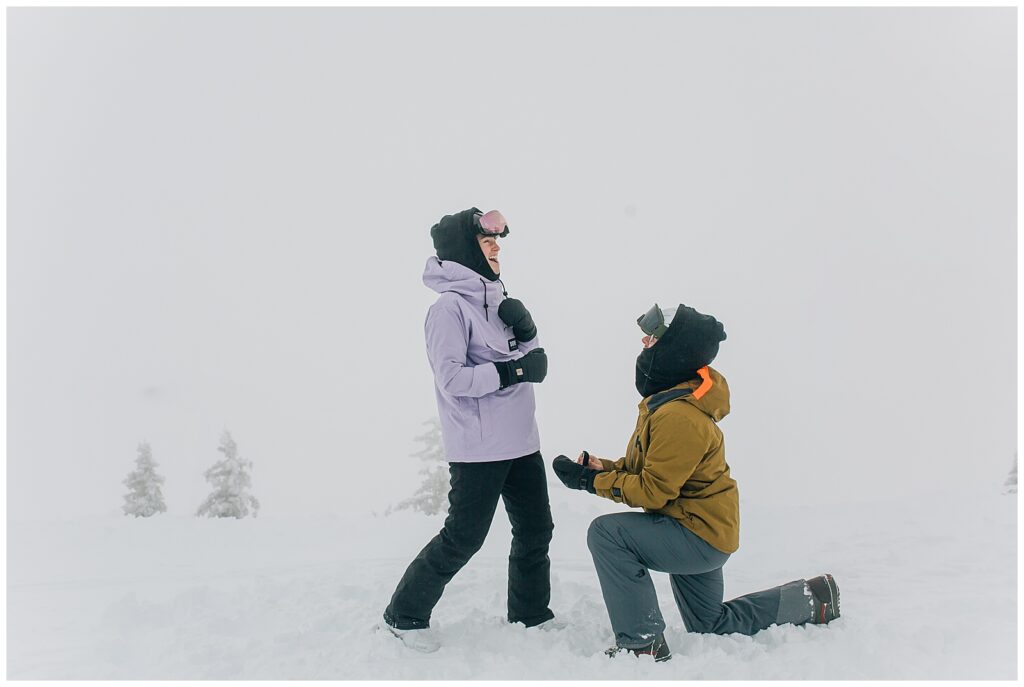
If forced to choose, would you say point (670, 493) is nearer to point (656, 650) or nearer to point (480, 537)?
point (656, 650)

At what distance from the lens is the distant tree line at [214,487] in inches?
291

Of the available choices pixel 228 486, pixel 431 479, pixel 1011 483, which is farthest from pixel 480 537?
pixel 1011 483

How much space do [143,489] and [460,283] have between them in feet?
16.5

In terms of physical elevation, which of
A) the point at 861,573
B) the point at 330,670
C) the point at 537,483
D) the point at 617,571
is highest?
the point at 537,483

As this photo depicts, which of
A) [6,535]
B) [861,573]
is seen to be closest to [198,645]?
[6,535]

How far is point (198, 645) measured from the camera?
388 centimetres

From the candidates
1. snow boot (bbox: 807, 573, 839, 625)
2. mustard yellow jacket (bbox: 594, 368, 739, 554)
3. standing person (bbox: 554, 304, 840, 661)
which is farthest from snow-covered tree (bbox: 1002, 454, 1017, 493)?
mustard yellow jacket (bbox: 594, 368, 739, 554)

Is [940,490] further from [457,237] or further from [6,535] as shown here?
[6,535]

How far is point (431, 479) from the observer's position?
24.8 feet

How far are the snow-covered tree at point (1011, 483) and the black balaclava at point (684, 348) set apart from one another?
455 centimetres

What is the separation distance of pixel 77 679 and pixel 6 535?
10.1 feet

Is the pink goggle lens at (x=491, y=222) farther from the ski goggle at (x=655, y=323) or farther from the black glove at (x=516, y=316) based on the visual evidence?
the ski goggle at (x=655, y=323)

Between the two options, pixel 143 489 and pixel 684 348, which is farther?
pixel 143 489

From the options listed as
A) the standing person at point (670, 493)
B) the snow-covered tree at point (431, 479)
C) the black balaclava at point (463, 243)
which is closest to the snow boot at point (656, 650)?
the standing person at point (670, 493)
